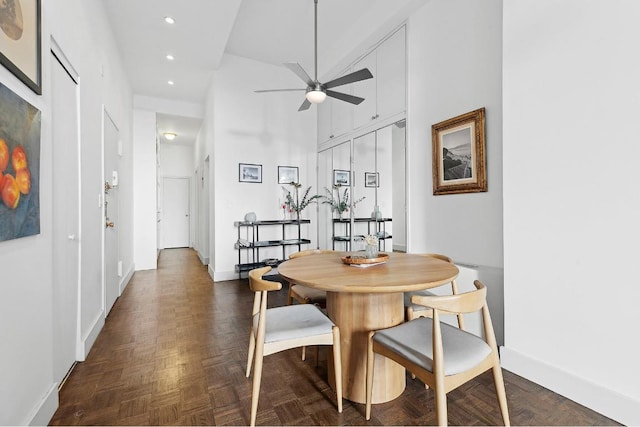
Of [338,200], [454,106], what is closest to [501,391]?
Answer: [454,106]

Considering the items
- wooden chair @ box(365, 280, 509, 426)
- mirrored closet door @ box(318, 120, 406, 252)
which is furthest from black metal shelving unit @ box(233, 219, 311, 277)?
wooden chair @ box(365, 280, 509, 426)

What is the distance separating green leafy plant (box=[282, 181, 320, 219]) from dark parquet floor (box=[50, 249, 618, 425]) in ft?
8.63

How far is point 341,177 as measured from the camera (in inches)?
185

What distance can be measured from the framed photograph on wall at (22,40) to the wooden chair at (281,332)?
136 centimetres

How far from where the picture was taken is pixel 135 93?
5.61 m

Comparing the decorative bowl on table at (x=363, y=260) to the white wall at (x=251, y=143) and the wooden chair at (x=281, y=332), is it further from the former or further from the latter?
the white wall at (x=251, y=143)

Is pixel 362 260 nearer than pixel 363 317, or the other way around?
pixel 363 317

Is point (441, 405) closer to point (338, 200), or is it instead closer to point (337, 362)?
point (337, 362)

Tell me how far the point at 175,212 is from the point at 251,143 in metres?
5.24

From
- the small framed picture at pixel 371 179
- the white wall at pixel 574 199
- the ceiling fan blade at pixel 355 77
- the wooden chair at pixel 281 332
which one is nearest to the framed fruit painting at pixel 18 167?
the wooden chair at pixel 281 332

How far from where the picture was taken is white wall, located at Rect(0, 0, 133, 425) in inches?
48.9

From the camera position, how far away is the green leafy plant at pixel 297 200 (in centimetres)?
517

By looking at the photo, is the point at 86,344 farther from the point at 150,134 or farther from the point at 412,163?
the point at 150,134

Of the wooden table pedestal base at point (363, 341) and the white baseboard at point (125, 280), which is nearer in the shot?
the wooden table pedestal base at point (363, 341)
